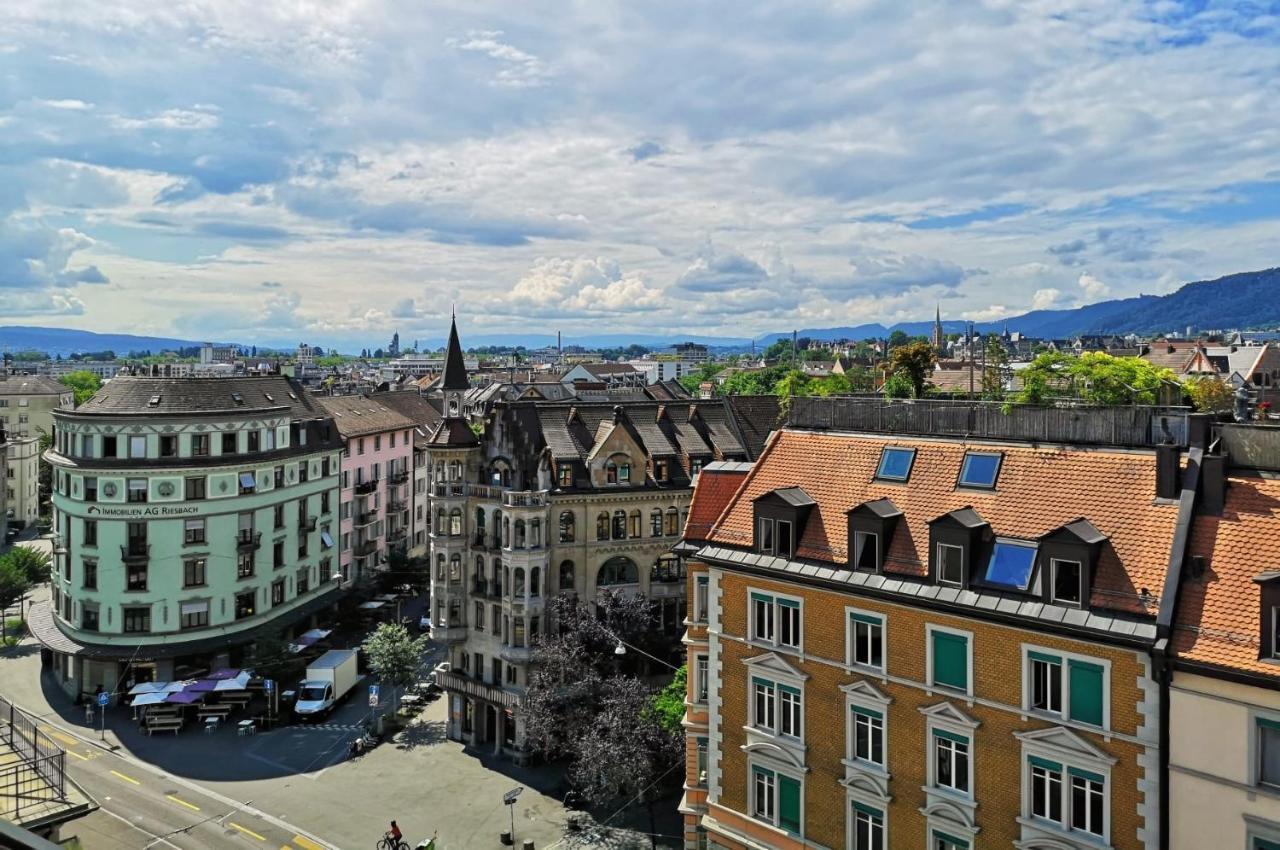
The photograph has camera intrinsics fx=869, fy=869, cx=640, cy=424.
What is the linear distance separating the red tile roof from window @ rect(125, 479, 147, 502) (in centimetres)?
4434

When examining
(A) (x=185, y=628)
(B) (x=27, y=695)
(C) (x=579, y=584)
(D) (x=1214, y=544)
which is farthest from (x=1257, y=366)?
(B) (x=27, y=695)

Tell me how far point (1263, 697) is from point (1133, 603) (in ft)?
10.7

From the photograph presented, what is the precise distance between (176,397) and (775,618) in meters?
52.5

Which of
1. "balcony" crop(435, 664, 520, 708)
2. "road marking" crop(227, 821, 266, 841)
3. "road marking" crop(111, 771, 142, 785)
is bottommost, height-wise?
"road marking" crop(227, 821, 266, 841)

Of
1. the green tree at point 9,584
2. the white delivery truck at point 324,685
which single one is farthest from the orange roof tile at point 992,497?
the green tree at point 9,584

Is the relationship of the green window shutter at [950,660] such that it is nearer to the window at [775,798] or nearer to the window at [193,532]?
the window at [775,798]

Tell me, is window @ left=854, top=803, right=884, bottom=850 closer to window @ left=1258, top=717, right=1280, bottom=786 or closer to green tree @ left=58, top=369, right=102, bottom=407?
window @ left=1258, top=717, right=1280, bottom=786

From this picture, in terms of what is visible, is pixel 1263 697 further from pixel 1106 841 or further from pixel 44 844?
pixel 44 844

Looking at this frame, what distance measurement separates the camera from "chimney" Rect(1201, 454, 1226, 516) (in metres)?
22.8

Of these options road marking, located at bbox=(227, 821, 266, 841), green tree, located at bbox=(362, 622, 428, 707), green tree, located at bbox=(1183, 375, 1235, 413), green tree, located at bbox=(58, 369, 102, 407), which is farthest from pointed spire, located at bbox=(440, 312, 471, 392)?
green tree, located at bbox=(58, 369, 102, 407)

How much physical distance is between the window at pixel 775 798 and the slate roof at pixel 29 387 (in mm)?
142006

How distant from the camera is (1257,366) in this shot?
13062 cm

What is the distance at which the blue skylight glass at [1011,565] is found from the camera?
24.2 metres

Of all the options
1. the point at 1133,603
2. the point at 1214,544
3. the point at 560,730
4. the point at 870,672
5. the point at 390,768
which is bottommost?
the point at 390,768
